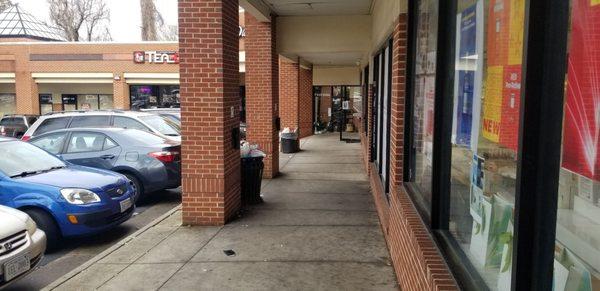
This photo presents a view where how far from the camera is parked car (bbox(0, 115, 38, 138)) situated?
79.8 feet

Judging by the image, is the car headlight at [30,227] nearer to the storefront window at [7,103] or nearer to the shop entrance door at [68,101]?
the shop entrance door at [68,101]

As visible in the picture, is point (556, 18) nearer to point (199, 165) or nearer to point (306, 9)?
point (199, 165)

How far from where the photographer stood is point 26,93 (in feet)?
115

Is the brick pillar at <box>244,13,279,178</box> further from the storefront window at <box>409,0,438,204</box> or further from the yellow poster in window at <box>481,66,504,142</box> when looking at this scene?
the yellow poster in window at <box>481,66,504,142</box>

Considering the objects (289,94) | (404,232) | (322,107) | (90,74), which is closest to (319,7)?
(289,94)

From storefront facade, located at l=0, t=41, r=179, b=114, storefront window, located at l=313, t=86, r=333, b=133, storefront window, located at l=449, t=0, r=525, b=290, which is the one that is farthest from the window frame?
storefront facade, located at l=0, t=41, r=179, b=114

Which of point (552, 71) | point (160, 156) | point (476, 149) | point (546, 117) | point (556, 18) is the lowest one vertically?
point (160, 156)

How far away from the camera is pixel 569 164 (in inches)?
73.4

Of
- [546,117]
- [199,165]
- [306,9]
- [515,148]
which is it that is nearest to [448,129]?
[515,148]

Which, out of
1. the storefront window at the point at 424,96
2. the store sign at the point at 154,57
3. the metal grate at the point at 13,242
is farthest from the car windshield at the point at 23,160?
the store sign at the point at 154,57

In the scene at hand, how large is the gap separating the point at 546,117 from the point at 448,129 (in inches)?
73.1

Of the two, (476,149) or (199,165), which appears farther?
(199,165)

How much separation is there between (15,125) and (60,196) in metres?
20.0

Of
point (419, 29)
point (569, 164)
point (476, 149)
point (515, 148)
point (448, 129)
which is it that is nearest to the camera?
point (569, 164)
